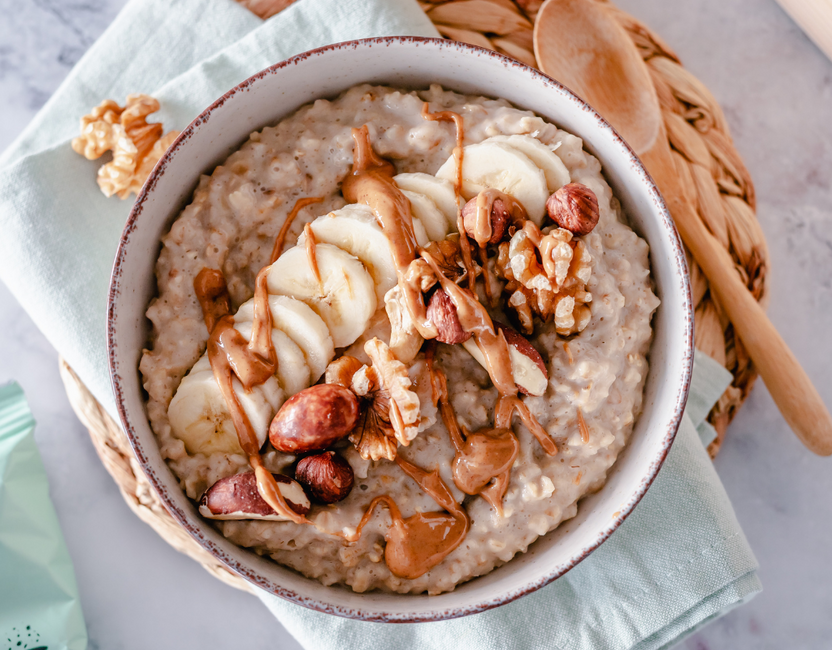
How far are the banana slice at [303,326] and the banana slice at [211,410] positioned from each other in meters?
0.10

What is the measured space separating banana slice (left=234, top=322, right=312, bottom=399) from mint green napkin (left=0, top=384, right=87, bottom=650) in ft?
3.29

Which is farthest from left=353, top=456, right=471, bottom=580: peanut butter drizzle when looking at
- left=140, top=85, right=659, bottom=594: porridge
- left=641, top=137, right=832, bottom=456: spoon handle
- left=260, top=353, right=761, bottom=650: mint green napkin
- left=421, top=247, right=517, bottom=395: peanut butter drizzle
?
left=641, top=137, right=832, bottom=456: spoon handle

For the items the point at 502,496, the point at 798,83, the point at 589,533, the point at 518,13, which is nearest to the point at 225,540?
the point at 502,496

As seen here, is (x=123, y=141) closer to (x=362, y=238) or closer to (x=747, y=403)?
(x=362, y=238)

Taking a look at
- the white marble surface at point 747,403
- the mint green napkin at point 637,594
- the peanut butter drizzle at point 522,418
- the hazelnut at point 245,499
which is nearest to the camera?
the hazelnut at point 245,499

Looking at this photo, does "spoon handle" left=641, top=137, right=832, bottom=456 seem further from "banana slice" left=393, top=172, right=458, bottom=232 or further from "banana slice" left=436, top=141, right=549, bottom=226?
"banana slice" left=393, top=172, right=458, bottom=232

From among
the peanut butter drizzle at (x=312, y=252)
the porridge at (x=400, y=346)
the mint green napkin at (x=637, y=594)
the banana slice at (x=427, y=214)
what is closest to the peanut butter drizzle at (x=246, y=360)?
the porridge at (x=400, y=346)

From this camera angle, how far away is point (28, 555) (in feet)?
6.87

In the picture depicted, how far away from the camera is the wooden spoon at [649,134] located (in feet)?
6.66

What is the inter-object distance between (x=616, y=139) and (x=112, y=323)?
1.21m

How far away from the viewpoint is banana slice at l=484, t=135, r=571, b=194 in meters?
1.68

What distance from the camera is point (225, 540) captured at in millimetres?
1624

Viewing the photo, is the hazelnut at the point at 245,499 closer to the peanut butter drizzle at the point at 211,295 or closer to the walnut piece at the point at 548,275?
the peanut butter drizzle at the point at 211,295

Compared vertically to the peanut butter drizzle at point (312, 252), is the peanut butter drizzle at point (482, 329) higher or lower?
lower
